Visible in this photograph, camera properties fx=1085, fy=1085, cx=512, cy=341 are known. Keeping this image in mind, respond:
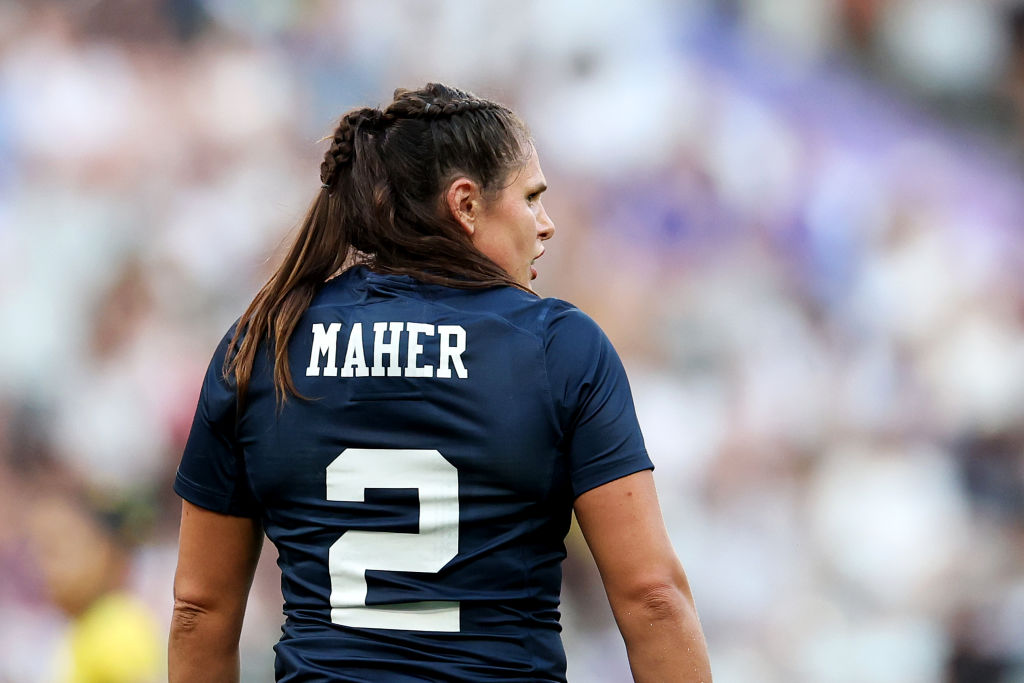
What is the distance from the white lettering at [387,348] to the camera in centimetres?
115

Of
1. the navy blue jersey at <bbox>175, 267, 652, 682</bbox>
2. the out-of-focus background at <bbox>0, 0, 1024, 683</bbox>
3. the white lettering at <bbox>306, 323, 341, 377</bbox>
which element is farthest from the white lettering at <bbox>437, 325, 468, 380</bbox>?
the out-of-focus background at <bbox>0, 0, 1024, 683</bbox>

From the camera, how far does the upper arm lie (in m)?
1.14

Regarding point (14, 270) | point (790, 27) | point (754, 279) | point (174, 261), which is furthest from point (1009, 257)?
point (14, 270)

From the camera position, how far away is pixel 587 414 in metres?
1.15

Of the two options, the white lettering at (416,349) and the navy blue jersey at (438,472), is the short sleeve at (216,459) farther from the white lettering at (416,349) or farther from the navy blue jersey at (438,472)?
the white lettering at (416,349)

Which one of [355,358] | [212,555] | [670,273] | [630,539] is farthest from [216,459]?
[670,273]

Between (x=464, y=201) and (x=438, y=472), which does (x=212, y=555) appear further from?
(x=464, y=201)

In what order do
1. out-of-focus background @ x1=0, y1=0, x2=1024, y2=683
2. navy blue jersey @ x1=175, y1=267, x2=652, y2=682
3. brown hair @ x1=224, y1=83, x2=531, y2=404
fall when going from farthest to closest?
out-of-focus background @ x1=0, y1=0, x2=1024, y2=683 < brown hair @ x1=224, y1=83, x2=531, y2=404 < navy blue jersey @ x1=175, y1=267, x2=652, y2=682

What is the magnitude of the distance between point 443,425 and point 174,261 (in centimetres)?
197

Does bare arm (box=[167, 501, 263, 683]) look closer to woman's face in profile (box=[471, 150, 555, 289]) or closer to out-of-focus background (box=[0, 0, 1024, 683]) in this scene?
woman's face in profile (box=[471, 150, 555, 289])

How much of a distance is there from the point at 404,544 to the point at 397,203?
40 centimetres

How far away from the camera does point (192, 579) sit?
4.28 feet

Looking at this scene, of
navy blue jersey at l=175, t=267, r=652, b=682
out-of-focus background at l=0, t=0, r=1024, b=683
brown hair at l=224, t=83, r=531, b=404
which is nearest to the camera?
navy blue jersey at l=175, t=267, r=652, b=682

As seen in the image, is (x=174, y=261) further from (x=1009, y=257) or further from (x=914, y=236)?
(x=1009, y=257)
